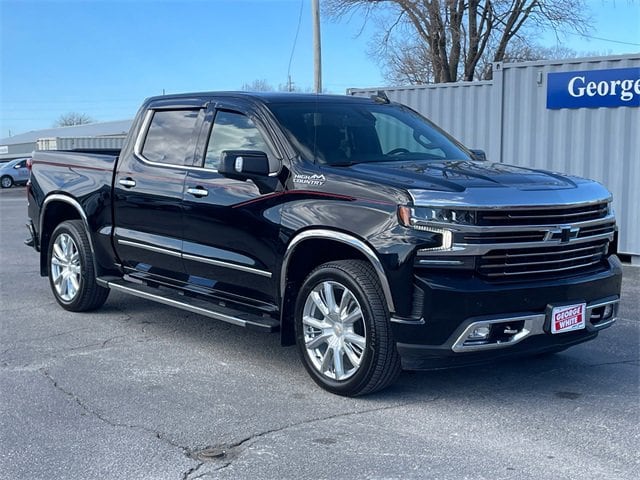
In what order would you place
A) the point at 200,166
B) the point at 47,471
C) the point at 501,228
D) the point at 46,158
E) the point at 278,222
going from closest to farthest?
the point at 47,471 < the point at 501,228 < the point at 278,222 < the point at 200,166 < the point at 46,158

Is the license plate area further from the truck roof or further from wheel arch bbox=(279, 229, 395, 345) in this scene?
the truck roof

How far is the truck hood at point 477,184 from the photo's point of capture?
4.82 metres

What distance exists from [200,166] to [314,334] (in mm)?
1741

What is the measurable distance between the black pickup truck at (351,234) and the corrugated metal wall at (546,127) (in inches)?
218

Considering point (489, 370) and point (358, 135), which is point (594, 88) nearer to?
point (358, 135)

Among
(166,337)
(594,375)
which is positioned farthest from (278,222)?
(594,375)

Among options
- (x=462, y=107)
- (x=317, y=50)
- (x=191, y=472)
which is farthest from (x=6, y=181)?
(x=191, y=472)

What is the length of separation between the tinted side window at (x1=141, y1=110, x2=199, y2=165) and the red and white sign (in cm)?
312

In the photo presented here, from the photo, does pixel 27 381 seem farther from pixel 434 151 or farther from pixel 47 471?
pixel 434 151

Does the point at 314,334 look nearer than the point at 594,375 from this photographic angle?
Yes

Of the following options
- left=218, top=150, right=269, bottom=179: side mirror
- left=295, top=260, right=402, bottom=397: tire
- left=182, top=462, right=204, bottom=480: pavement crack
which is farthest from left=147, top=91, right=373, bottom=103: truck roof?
left=182, top=462, right=204, bottom=480: pavement crack

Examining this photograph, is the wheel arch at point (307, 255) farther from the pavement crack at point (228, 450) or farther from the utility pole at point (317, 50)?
the utility pole at point (317, 50)

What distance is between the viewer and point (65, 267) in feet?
26.2

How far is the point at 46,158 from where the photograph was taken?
820cm
